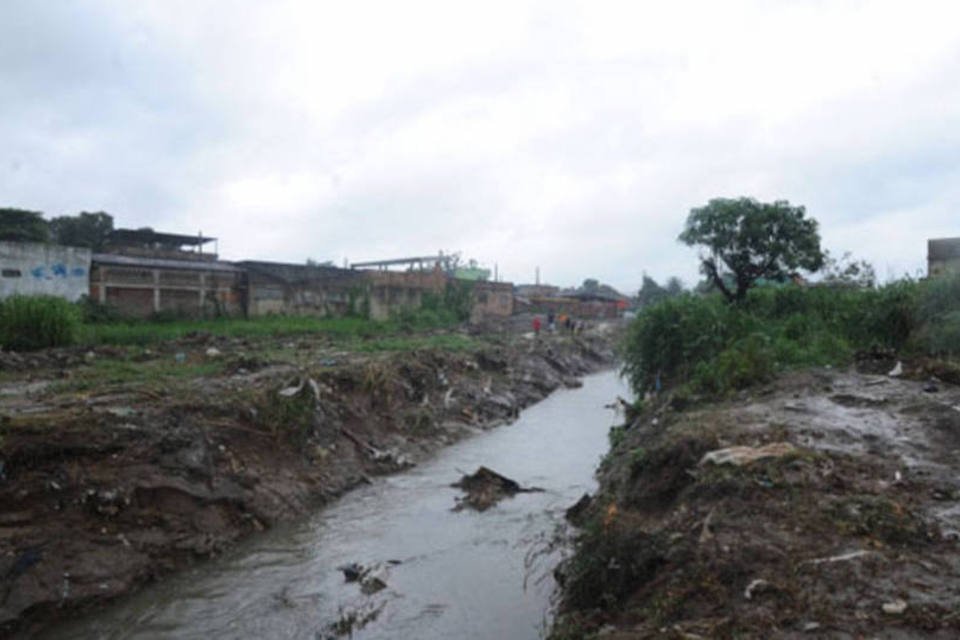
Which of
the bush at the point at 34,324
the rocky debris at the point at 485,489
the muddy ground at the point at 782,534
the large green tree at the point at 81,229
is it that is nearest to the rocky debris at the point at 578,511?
the muddy ground at the point at 782,534

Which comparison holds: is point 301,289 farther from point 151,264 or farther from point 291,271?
point 151,264

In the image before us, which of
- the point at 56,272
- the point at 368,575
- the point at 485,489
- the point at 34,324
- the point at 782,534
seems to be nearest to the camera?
the point at 782,534

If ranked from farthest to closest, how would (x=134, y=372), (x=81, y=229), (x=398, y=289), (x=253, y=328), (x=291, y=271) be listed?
(x=81, y=229)
(x=398, y=289)
(x=291, y=271)
(x=253, y=328)
(x=134, y=372)

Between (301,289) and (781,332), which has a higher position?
(301,289)

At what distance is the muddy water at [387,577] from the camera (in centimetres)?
614

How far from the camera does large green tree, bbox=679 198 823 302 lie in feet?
57.4

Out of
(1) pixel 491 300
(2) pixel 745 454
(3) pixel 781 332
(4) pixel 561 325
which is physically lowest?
(2) pixel 745 454

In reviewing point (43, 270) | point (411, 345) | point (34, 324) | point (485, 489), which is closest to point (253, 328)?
point (411, 345)

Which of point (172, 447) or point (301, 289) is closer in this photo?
point (172, 447)

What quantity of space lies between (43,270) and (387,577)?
20.4 metres

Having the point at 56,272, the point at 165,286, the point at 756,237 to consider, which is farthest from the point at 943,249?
the point at 56,272

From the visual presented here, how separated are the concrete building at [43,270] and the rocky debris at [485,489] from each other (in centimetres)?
1747

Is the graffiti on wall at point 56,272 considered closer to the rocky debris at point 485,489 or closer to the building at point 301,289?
the building at point 301,289

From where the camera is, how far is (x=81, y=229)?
3981cm
